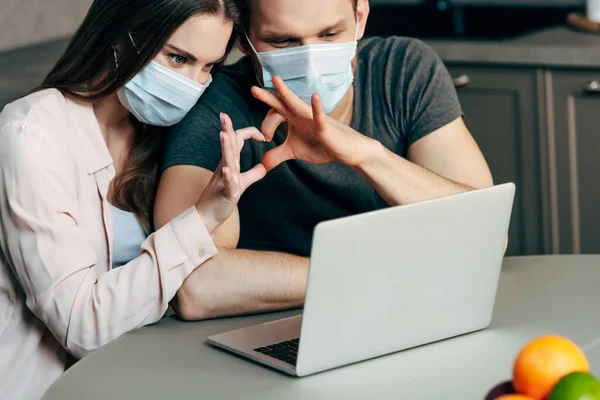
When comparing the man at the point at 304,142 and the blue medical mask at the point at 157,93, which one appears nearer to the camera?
the man at the point at 304,142

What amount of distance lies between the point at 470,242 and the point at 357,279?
19 cm

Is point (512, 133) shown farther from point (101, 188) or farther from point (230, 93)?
point (101, 188)

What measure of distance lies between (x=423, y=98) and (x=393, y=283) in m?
0.78

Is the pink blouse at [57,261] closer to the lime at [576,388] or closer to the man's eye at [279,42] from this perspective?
the man's eye at [279,42]

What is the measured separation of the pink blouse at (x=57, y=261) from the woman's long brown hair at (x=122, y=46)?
12 centimetres

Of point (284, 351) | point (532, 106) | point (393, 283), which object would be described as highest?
point (393, 283)

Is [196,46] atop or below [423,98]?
atop

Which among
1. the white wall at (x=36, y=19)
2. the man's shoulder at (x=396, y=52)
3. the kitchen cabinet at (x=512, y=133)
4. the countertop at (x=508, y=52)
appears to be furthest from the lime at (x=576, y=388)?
the white wall at (x=36, y=19)

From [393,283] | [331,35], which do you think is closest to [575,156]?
[331,35]

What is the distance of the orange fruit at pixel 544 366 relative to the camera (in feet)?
3.09

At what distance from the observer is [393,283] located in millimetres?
1320

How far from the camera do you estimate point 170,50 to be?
174 centimetres

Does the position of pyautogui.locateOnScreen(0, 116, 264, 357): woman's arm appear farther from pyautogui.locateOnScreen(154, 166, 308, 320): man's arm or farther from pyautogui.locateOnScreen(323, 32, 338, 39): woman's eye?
pyautogui.locateOnScreen(323, 32, 338, 39): woman's eye

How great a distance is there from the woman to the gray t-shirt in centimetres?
17
